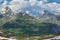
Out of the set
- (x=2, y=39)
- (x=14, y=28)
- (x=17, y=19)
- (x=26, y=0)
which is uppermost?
(x=17, y=19)

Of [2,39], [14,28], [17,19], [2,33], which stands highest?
[17,19]

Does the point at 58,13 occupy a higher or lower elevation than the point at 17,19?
lower

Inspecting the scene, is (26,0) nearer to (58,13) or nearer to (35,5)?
(35,5)

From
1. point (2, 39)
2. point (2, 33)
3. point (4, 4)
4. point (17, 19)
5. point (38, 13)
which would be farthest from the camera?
point (17, 19)

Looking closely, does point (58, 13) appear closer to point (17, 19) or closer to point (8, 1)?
point (8, 1)

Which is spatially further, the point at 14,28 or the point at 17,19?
the point at 17,19

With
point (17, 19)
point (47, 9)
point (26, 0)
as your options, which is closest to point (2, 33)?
point (26, 0)

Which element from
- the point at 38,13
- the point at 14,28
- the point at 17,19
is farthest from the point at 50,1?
the point at 17,19

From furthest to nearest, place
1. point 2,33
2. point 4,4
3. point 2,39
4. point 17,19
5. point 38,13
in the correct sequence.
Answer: point 17,19 < point 38,13 < point 4,4 < point 2,33 < point 2,39

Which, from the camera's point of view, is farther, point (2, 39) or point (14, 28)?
point (14, 28)
